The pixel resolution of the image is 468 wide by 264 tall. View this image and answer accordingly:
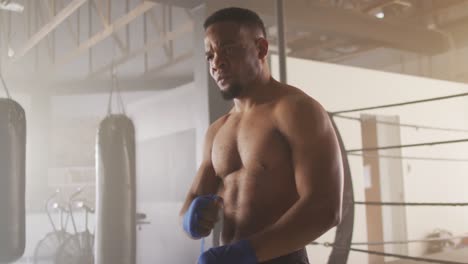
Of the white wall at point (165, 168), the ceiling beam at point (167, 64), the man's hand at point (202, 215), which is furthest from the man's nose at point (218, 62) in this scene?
Answer: the ceiling beam at point (167, 64)

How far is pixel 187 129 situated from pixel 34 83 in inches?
54.4

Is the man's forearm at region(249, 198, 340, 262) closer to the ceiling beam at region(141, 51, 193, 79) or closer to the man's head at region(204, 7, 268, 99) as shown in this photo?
the man's head at region(204, 7, 268, 99)

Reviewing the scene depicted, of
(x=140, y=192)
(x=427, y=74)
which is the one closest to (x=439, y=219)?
(x=427, y=74)

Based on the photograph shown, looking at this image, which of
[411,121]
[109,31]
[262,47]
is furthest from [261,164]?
[411,121]

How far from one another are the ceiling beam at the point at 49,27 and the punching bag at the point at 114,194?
863 mm

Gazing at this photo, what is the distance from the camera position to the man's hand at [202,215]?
1.02 m

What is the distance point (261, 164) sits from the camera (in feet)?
3.38

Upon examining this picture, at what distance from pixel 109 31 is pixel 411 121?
305 cm

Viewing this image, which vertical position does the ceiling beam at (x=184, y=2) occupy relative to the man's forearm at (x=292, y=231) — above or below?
above

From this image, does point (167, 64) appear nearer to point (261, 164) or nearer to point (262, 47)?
point (262, 47)

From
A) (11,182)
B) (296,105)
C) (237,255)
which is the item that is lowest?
(237,255)

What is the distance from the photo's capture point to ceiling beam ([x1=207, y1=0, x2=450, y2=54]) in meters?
3.50

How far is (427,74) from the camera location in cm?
583

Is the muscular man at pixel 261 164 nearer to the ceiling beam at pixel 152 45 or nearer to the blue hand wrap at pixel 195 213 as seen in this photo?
the blue hand wrap at pixel 195 213
